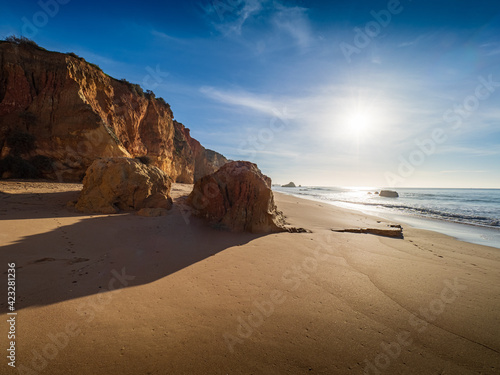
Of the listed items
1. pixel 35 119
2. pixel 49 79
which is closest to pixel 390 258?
pixel 35 119

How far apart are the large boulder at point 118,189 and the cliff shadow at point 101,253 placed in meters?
0.95

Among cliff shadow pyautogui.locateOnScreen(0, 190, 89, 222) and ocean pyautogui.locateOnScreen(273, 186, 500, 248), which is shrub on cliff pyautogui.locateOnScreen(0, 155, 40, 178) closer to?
cliff shadow pyautogui.locateOnScreen(0, 190, 89, 222)

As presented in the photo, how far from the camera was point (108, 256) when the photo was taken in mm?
3447

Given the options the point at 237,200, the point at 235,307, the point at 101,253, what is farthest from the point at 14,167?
the point at 235,307

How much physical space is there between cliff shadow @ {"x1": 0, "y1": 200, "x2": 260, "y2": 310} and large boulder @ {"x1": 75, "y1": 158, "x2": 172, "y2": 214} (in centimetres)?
95

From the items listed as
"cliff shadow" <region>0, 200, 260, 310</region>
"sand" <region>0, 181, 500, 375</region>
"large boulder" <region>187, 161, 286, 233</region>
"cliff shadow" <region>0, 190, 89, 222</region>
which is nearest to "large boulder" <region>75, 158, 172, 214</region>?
"cliff shadow" <region>0, 190, 89, 222</region>

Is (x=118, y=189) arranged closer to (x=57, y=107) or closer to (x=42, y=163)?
Answer: (x=42, y=163)

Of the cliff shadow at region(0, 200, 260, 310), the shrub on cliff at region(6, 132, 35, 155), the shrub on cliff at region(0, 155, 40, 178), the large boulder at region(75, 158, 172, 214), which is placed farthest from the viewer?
the shrub on cliff at region(6, 132, 35, 155)

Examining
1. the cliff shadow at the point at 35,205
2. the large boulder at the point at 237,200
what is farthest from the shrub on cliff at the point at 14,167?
the large boulder at the point at 237,200

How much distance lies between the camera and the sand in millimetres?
1697

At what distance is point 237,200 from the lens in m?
6.25

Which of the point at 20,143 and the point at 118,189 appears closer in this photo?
the point at 118,189

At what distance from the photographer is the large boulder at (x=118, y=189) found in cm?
650

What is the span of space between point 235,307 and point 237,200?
4.01 metres
